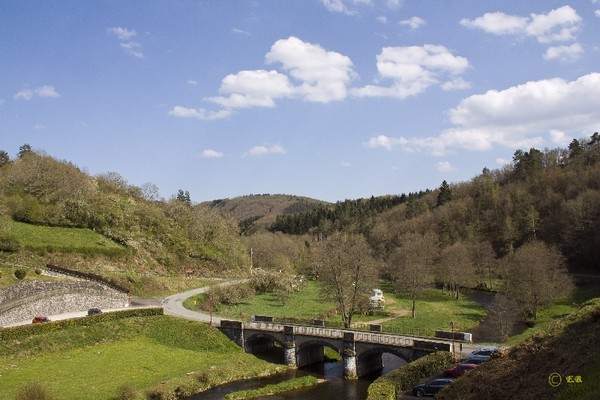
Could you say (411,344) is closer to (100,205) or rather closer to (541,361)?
(541,361)

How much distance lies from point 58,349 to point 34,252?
32.0m

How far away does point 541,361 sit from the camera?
22.7m

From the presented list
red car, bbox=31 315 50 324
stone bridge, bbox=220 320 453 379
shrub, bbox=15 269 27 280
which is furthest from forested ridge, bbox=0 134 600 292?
stone bridge, bbox=220 320 453 379

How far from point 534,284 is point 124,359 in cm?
5119

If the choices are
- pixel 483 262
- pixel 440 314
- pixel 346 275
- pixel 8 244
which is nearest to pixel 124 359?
pixel 346 275

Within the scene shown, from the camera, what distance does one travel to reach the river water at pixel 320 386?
3944cm

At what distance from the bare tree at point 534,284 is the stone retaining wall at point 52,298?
5169cm

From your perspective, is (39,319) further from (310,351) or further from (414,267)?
(414,267)

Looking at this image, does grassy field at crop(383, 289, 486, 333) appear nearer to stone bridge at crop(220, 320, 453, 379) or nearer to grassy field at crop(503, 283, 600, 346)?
grassy field at crop(503, 283, 600, 346)

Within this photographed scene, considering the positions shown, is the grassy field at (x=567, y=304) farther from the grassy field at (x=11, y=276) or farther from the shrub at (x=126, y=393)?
the grassy field at (x=11, y=276)

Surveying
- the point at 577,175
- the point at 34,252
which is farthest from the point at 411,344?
the point at 577,175

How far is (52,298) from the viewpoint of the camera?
182 feet

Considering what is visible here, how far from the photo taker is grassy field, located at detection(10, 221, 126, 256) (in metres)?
74.4

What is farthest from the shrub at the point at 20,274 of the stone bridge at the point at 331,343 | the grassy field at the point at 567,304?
the grassy field at the point at 567,304
